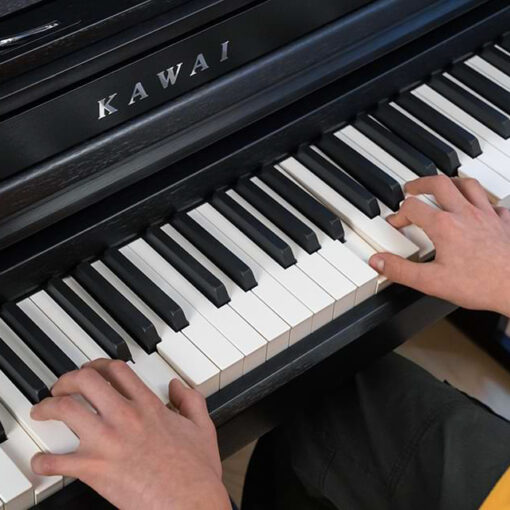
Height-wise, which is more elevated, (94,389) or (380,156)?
(380,156)

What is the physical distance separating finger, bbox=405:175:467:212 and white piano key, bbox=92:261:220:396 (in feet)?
1.37

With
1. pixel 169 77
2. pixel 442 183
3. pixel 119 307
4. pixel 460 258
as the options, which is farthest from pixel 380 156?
pixel 119 307

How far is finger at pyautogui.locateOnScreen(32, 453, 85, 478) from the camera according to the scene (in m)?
1.28

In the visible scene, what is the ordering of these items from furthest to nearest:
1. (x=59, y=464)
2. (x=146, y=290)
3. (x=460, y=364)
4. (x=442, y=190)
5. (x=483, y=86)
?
(x=460, y=364), (x=483, y=86), (x=442, y=190), (x=146, y=290), (x=59, y=464)

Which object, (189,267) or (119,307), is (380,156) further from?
(119,307)

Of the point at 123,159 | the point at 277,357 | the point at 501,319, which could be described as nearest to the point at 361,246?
the point at 277,357

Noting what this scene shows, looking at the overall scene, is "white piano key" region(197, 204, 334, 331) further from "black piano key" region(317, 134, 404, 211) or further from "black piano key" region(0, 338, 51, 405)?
"black piano key" region(0, 338, 51, 405)

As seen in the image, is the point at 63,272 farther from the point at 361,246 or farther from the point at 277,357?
the point at 361,246

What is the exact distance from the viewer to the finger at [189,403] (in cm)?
135

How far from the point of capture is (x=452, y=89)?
1.83 metres

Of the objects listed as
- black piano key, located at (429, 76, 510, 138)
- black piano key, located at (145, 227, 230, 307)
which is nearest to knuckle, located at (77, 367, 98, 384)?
black piano key, located at (145, 227, 230, 307)

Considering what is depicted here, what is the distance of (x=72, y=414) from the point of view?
1.31m

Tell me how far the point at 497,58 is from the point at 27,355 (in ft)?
3.06

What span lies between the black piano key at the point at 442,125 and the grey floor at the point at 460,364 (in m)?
0.73
